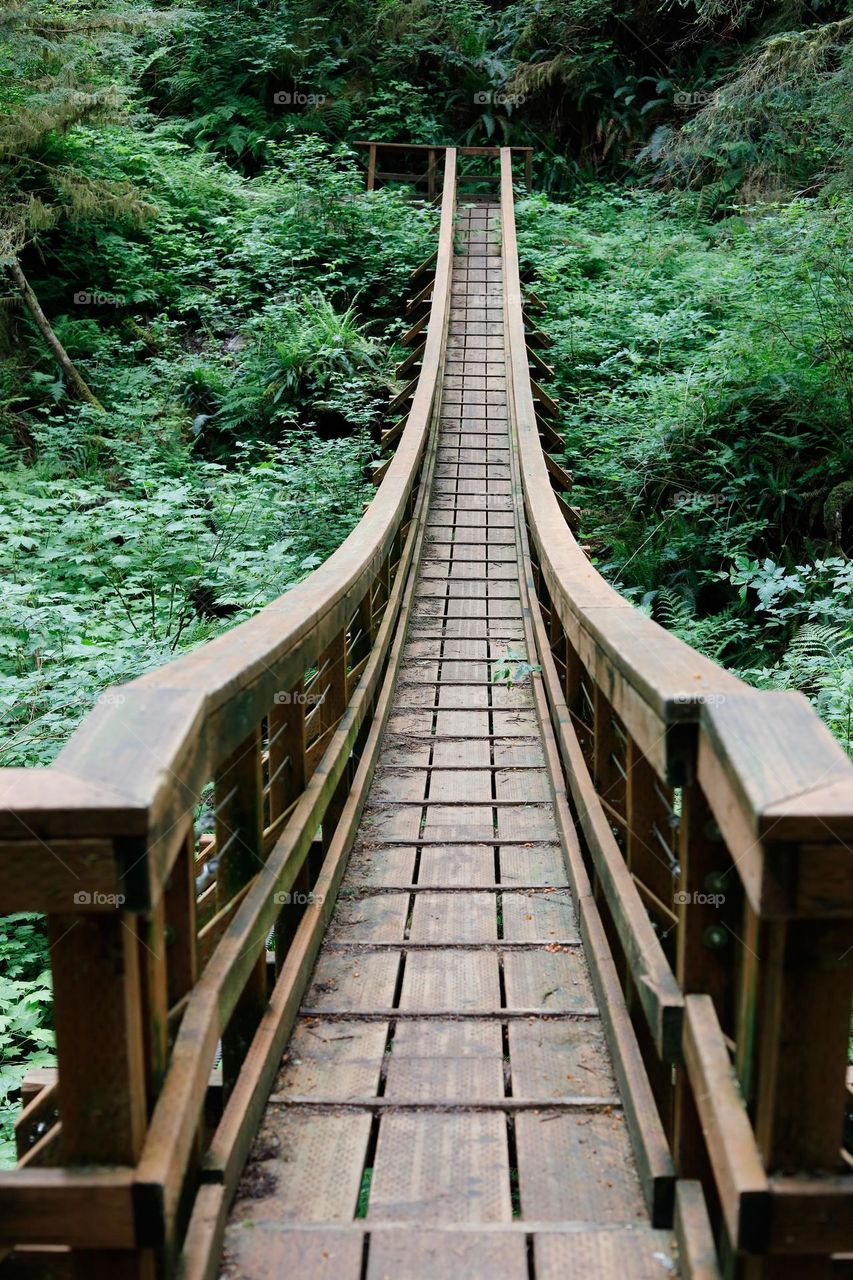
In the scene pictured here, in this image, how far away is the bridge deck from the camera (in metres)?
1.94

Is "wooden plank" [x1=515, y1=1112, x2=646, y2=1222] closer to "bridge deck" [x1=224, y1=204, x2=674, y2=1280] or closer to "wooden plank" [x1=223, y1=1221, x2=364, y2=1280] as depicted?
"bridge deck" [x1=224, y1=204, x2=674, y2=1280]

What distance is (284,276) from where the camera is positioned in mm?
12898

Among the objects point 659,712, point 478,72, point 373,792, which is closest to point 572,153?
point 478,72

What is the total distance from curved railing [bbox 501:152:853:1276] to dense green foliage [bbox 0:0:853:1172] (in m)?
2.66

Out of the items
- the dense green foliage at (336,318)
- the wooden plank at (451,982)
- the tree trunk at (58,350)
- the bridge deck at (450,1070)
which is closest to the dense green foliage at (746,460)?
the dense green foliage at (336,318)

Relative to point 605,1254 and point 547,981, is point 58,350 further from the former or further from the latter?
point 605,1254

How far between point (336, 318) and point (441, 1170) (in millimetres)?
10408

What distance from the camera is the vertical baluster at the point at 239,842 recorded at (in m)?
2.29

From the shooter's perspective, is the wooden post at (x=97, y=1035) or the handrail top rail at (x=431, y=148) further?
the handrail top rail at (x=431, y=148)

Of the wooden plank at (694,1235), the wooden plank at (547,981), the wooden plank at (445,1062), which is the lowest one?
the wooden plank at (445,1062)

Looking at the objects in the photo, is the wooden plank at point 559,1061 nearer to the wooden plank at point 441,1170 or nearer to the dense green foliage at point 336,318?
the wooden plank at point 441,1170

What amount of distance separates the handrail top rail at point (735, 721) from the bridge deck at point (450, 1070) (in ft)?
2.86

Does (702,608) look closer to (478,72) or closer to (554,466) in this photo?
(554,466)

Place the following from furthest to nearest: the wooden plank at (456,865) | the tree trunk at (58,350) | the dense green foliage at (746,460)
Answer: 1. the tree trunk at (58,350)
2. the dense green foliage at (746,460)
3. the wooden plank at (456,865)
